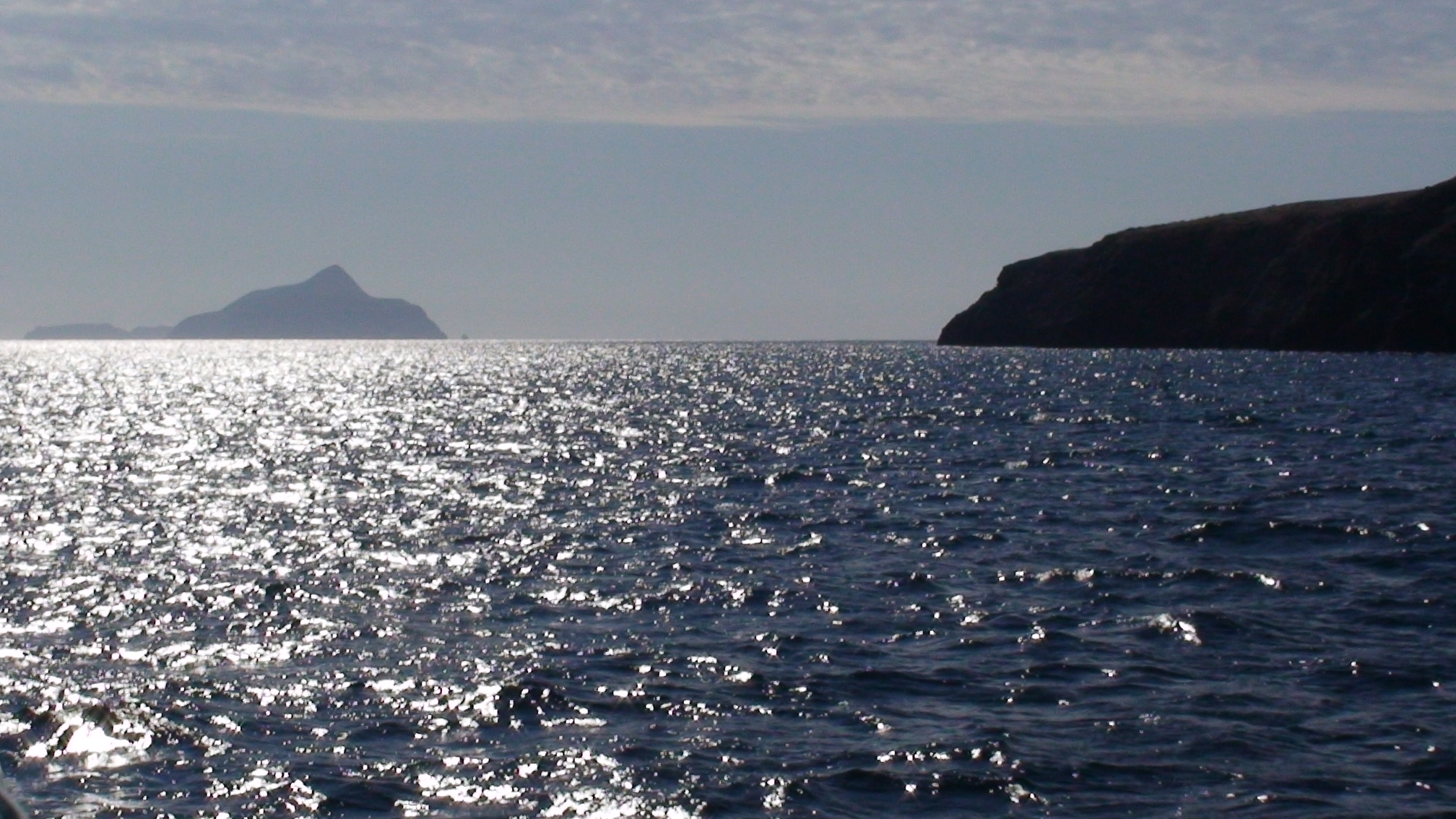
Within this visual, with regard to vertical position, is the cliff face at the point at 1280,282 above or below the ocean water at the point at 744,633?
above

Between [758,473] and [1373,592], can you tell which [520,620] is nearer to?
[1373,592]

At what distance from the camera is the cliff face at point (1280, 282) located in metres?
138

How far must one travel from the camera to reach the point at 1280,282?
160 m

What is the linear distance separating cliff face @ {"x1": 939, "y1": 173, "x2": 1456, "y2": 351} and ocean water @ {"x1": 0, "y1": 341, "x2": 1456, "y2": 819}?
90206 millimetres

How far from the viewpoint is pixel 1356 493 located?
133 feet

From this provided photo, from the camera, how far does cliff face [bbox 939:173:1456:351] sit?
454 ft

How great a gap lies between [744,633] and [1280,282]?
150328 millimetres

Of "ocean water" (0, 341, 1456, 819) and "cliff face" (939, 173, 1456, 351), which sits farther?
"cliff face" (939, 173, 1456, 351)

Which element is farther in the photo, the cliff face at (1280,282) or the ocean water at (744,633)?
the cliff face at (1280,282)

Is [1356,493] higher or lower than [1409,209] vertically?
lower

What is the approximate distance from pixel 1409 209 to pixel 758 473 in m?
121

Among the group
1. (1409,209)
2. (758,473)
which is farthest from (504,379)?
(758,473)

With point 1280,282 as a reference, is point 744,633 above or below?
below

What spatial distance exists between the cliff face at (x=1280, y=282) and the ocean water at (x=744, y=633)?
3551 inches
